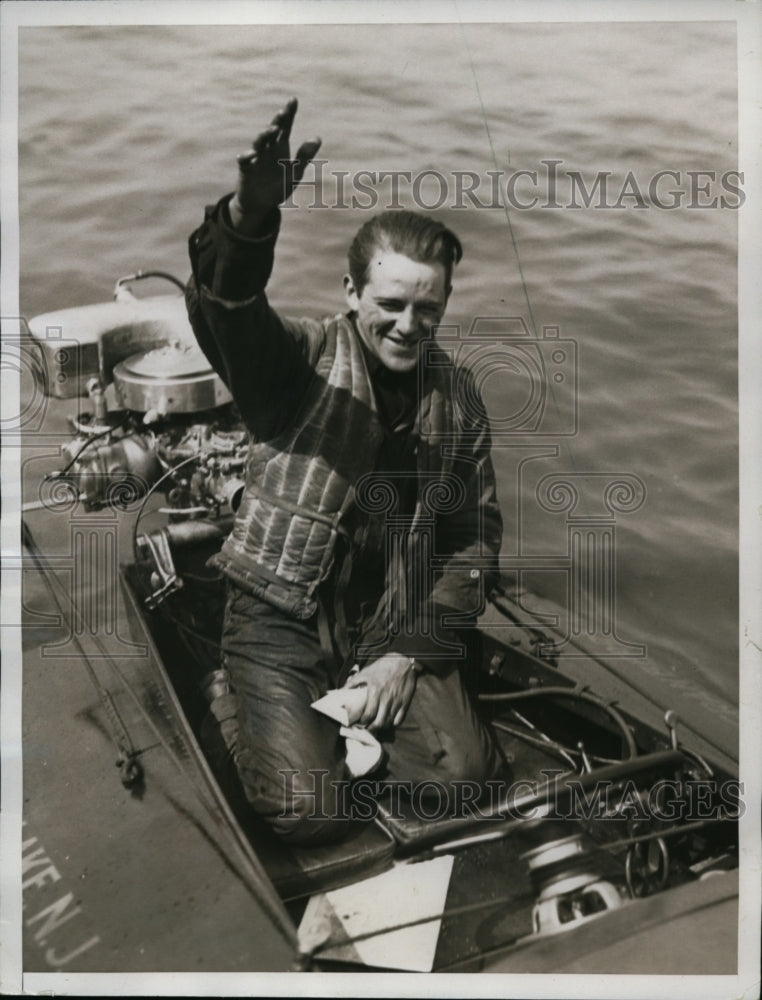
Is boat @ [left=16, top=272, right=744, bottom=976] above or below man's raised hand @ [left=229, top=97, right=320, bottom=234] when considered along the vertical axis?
below

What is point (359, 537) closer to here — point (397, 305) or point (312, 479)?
point (312, 479)

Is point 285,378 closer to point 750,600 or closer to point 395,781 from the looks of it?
point 395,781

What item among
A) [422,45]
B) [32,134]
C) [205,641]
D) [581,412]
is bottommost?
[205,641]

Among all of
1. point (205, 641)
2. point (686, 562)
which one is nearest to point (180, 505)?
point (205, 641)

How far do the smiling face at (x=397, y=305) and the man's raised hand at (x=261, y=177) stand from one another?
0.93ft

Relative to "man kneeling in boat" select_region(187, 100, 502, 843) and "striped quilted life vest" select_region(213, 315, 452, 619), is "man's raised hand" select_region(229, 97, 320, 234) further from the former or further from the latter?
"striped quilted life vest" select_region(213, 315, 452, 619)

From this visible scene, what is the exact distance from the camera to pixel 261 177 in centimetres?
219

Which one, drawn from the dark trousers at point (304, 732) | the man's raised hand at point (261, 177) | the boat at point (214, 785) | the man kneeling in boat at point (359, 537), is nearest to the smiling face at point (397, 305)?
the man kneeling in boat at point (359, 537)

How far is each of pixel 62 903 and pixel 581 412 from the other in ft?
5.77

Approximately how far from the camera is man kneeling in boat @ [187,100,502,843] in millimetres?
2307

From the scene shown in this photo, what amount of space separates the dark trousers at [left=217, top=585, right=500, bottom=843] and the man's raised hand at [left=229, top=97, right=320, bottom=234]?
0.89 meters

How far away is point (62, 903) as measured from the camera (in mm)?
2332

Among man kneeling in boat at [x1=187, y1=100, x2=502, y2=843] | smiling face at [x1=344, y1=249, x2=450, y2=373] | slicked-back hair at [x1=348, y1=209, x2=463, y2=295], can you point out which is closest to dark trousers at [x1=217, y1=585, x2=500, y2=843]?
man kneeling in boat at [x1=187, y1=100, x2=502, y2=843]

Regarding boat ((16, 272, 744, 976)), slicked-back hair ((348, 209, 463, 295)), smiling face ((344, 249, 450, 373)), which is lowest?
boat ((16, 272, 744, 976))
